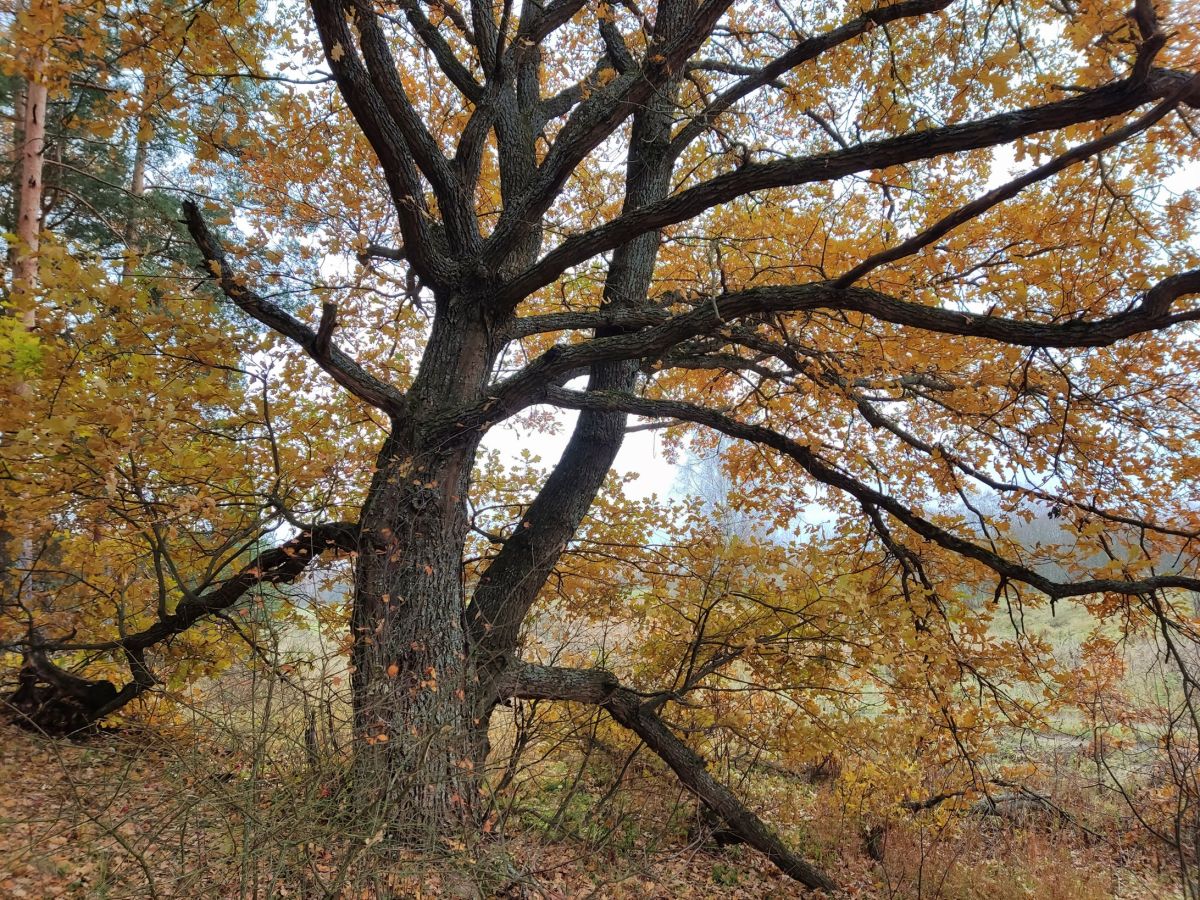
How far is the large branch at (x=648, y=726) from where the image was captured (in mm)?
4668

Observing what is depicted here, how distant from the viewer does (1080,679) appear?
14.5ft

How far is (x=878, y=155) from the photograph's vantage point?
293cm

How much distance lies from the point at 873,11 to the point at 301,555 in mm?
5058

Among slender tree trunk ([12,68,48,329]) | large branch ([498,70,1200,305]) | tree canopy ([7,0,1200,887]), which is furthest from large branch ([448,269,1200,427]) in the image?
slender tree trunk ([12,68,48,329])

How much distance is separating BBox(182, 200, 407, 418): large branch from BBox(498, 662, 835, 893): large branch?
7.27 ft

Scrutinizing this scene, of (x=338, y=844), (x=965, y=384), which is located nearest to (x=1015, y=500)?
(x=965, y=384)

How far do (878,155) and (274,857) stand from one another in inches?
159

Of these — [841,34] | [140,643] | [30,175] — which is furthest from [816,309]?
[30,175]

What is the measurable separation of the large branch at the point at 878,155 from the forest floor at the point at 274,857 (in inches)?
125

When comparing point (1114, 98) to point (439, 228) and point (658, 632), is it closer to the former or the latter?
point (439, 228)

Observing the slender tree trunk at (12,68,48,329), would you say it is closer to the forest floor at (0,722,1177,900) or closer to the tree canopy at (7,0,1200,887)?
the tree canopy at (7,0,1200,887)

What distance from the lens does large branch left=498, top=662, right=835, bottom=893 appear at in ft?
15.3

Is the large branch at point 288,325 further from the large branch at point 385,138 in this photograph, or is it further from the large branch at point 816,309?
the large branch at point 385,138

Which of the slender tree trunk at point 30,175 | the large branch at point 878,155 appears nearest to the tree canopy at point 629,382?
the large branch at point 878,155
